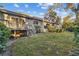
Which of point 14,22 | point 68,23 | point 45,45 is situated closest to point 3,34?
point 14,22

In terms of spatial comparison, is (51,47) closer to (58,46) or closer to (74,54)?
(58,46)

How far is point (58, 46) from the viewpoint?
1759 mm

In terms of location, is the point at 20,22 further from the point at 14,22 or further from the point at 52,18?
the point at 52,18

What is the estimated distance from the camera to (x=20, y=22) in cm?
177

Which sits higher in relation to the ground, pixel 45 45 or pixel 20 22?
pixel 20 22

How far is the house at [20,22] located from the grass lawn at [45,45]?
0.07 metres

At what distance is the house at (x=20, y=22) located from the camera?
5.77 feet

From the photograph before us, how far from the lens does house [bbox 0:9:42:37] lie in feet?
5.77

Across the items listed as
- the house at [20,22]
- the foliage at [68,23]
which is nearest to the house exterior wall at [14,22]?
the house at [20,22]

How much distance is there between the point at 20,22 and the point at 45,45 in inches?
14.0

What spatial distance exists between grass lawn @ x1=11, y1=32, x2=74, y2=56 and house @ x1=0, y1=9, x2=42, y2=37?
0.24 ft

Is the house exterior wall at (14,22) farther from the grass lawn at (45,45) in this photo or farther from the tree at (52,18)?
the tree at (52,18)

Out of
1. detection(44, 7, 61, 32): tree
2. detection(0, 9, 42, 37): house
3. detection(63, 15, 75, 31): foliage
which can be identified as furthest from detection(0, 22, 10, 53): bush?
detection(63, 15, 75, 31): foliage

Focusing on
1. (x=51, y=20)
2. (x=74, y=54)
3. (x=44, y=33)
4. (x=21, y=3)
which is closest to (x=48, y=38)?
(x=44, y=33)
